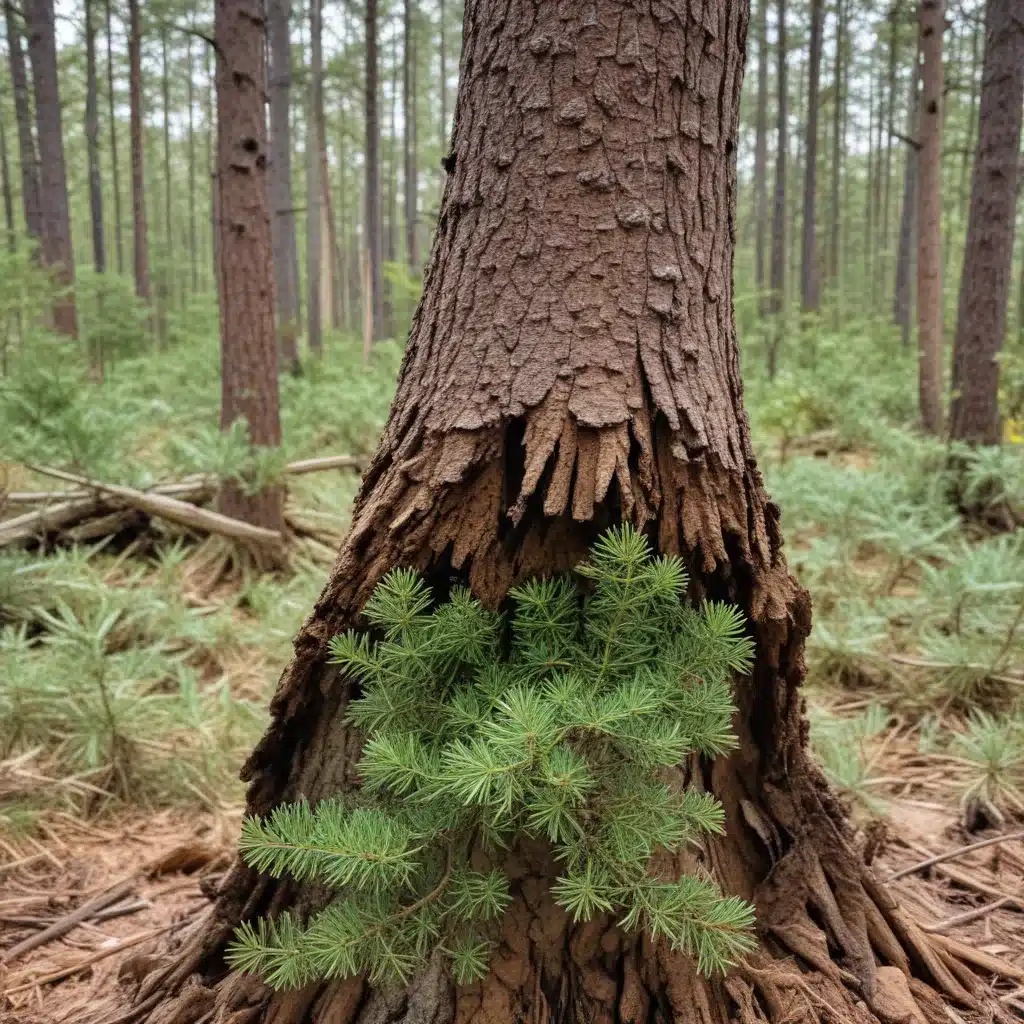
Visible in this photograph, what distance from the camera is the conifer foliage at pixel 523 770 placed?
4.06 feet

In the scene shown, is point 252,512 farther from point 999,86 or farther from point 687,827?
point 999,86

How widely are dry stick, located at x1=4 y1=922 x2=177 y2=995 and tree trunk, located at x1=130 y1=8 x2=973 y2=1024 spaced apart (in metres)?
0.64

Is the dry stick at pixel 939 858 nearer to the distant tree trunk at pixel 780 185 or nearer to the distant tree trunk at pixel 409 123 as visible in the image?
the distant tree trunk at pixel 780 185

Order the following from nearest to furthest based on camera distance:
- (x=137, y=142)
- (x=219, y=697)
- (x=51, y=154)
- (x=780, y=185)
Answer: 1. (x=219, y=697)
2. (x=51, y=154)
3. (x=137, y=142)
4. (x=780, y=185)

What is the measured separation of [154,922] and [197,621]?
209 centimetres

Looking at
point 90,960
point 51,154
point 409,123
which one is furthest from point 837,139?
point 90,960

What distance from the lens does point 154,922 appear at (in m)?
2.35

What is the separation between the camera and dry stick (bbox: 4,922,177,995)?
197cm

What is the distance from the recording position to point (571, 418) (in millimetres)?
1429

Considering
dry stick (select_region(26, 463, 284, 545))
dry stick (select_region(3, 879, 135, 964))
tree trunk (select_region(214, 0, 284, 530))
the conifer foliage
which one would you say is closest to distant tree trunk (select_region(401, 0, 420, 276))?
tree trunk (select_region(214, 0, 284, 530))

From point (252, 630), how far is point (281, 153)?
36.7 feet

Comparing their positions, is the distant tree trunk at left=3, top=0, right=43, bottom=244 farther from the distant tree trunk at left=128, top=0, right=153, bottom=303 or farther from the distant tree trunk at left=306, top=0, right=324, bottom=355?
the distant tree trunk at left=306, top=0, right=324, bottom=355

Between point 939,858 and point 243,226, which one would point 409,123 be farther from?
point 939,858

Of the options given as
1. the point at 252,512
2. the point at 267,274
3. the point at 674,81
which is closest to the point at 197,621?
the point at 252,512
